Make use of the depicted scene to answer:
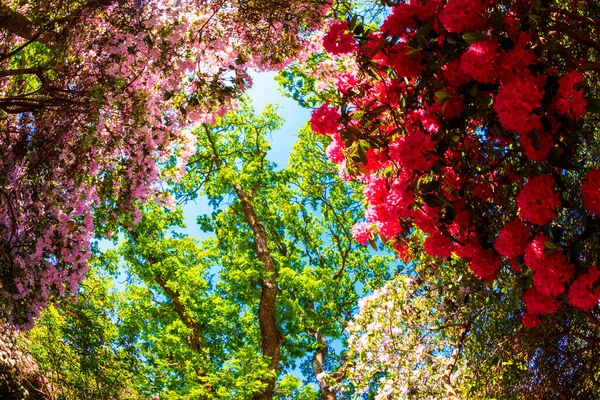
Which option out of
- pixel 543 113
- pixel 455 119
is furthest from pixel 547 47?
pixel 455 119

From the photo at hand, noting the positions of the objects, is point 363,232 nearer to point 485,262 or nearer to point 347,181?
point 485,262

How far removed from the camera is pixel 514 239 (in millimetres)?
3066

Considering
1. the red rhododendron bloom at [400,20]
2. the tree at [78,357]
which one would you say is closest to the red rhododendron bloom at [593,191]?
the red rhododendron bloom at [400,20]

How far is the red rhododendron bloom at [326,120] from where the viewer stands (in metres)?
3.65

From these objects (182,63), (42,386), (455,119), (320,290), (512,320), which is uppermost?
(320,290)

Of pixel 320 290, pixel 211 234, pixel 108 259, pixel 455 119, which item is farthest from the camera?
pixel 211 234

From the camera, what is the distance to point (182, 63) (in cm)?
589

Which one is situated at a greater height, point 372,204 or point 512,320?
point 372,204

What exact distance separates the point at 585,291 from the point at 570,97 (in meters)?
0.95

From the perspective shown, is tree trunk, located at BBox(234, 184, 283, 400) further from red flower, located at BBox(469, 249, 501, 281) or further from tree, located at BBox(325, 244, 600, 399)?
red flower, located at BBox(469, 249, 501, 281)

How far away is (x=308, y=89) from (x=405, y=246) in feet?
27.7

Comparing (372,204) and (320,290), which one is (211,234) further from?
(372,204)

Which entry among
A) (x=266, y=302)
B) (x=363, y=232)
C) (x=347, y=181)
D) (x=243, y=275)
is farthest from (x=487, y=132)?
(x=266, y=302)

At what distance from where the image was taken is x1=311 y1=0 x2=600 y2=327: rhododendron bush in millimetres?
2932
